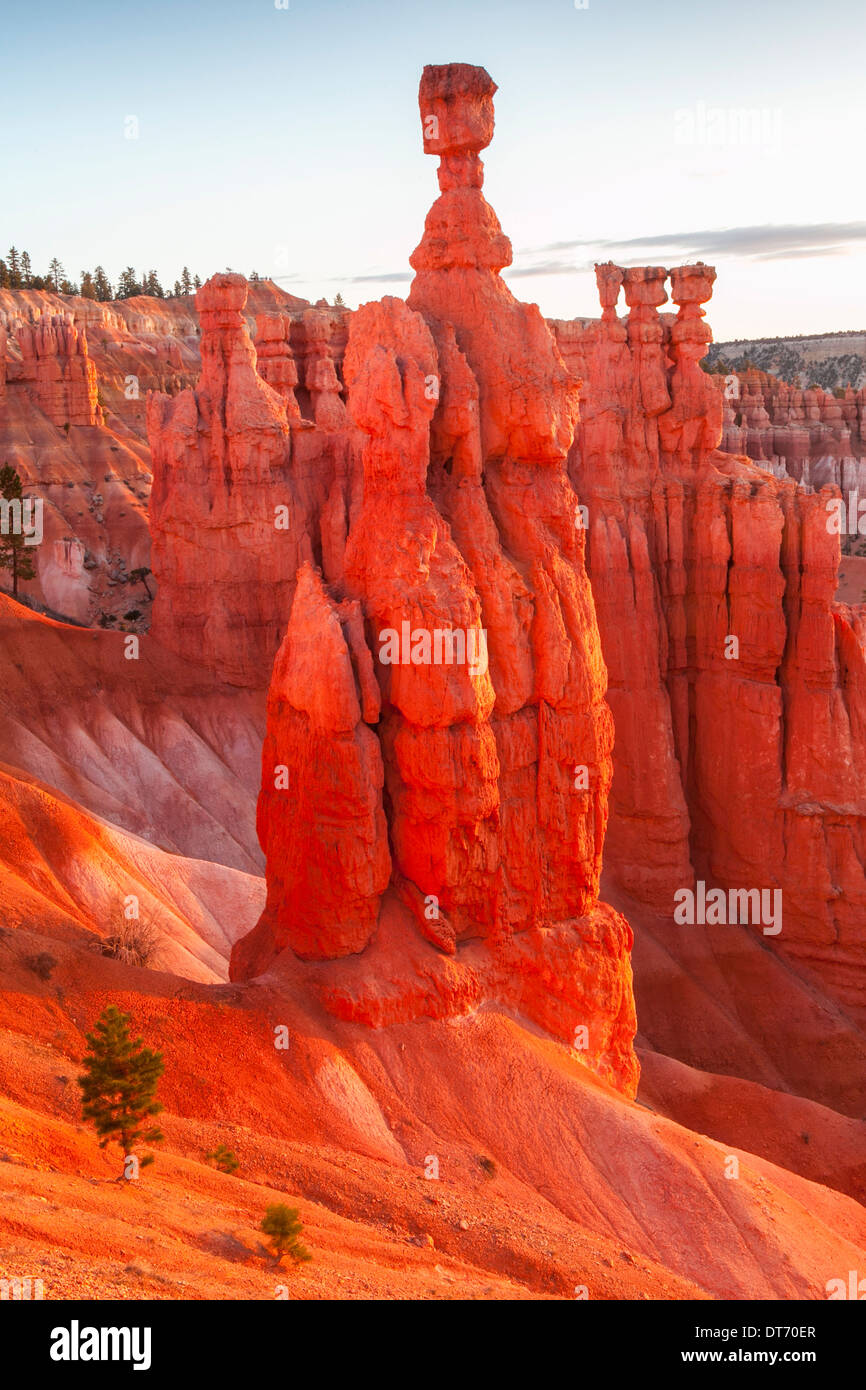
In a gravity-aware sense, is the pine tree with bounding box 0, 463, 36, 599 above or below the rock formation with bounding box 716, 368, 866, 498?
below

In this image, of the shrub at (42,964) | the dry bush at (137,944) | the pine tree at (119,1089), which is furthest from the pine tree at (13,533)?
the pine tree at (119,1089)

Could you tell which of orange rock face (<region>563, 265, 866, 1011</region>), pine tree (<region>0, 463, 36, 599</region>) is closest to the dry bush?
orange rock face (<region>563, 265, 866, 1011</region>)

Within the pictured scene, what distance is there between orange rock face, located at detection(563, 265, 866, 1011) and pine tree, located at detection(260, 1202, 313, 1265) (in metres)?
25.2

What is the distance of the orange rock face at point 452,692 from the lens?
19750 mm

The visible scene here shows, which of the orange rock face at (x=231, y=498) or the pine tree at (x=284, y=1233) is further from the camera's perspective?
the orange rock face at (x=231, y=498)

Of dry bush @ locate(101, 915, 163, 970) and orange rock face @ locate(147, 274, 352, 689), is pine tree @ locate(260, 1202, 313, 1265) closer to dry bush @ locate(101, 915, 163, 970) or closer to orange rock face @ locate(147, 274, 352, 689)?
dry bush @ locate(101, 915, 163, 970)

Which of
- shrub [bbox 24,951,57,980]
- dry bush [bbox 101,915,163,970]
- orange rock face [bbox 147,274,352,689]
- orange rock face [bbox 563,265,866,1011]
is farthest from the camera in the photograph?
orange rock face [bbox 147,274,352,689]

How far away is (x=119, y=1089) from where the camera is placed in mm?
14633

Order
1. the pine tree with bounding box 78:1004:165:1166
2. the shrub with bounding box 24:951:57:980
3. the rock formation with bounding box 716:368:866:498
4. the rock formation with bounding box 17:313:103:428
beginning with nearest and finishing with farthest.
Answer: the pine tree with bounding box 78:1004:165:1166
the shrub with bounding box 24:951:57:980
the rock formation with bounding box 17:313:103:428
the rock formation with bounding box 716:368:866:498

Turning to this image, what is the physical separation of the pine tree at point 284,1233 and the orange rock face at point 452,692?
6802 millimetres

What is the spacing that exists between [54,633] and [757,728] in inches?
956

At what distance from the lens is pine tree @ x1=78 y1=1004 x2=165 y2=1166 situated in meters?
14.5

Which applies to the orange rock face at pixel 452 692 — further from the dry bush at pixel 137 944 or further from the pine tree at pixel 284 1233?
the pine tree at pixel 284 1233

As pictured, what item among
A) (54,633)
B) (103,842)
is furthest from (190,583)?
(103,842)
